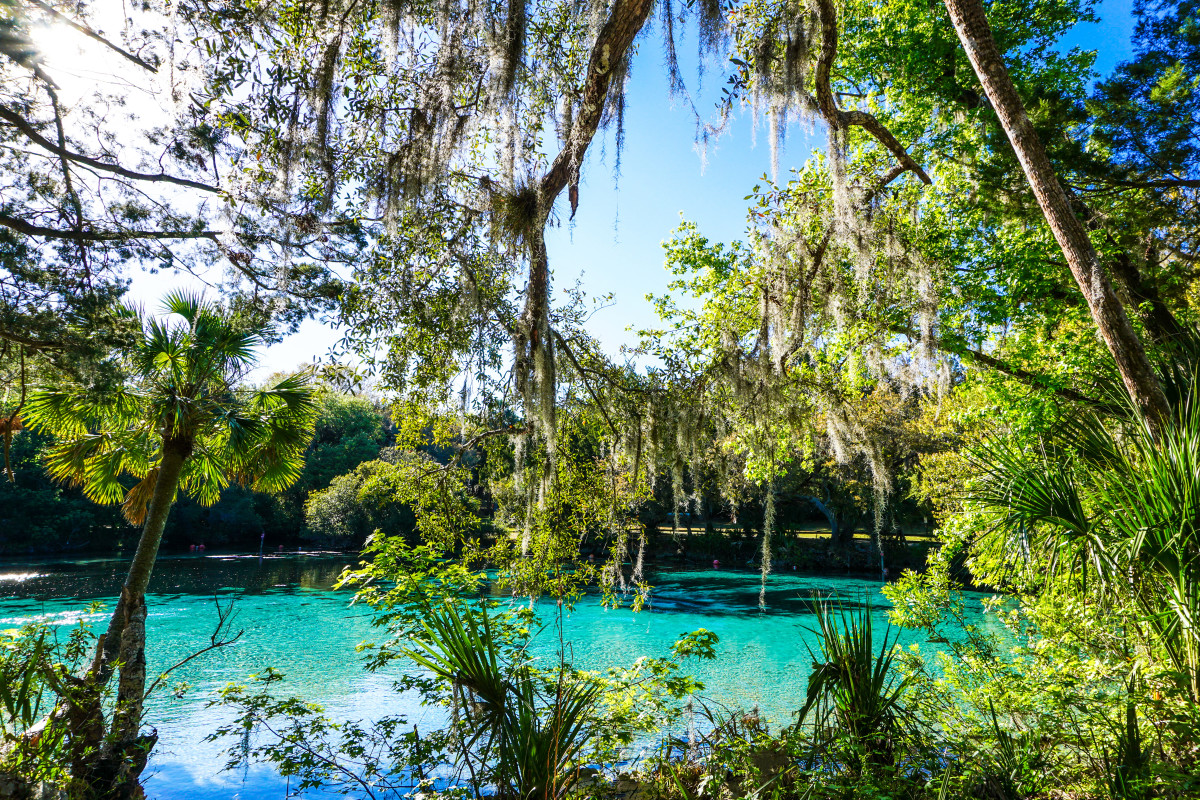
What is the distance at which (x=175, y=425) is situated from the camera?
15.8ft

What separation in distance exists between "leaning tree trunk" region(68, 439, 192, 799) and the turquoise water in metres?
0.44

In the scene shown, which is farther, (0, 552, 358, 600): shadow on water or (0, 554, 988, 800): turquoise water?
(0, 552, 358, 600): shadow on water

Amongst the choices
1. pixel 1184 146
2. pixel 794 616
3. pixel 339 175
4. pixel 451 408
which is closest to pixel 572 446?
pixel 451 408

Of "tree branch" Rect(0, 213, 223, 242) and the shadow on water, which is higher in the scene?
"tree branch" Rect(0, 213, 223, 242)

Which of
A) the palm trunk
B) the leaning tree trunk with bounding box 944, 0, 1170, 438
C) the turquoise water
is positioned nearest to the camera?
the leaning tree trunk with bounding box 944, 0, 1170, 438

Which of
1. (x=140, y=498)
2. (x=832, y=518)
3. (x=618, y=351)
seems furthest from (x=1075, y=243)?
(x=832, y=518)

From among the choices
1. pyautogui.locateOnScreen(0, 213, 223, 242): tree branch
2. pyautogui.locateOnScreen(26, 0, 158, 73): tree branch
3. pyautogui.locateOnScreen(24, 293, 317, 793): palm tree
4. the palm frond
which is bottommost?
the palm frond

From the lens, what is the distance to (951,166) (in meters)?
6.29

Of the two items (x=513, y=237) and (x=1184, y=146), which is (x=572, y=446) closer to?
(x=513, y=237)

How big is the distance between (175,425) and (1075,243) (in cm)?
625

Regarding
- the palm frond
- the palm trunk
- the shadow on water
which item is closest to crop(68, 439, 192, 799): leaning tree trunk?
the palm trunk

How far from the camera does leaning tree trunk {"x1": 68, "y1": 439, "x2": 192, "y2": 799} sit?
2521 millimetres

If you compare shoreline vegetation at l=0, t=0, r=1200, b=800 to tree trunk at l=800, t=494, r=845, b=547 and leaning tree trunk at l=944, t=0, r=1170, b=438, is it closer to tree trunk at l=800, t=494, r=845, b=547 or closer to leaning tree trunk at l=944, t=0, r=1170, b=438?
leaning tree trunk at l=944, t=0, r=1170, b=438

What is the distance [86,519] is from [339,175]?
2688 centimetres
